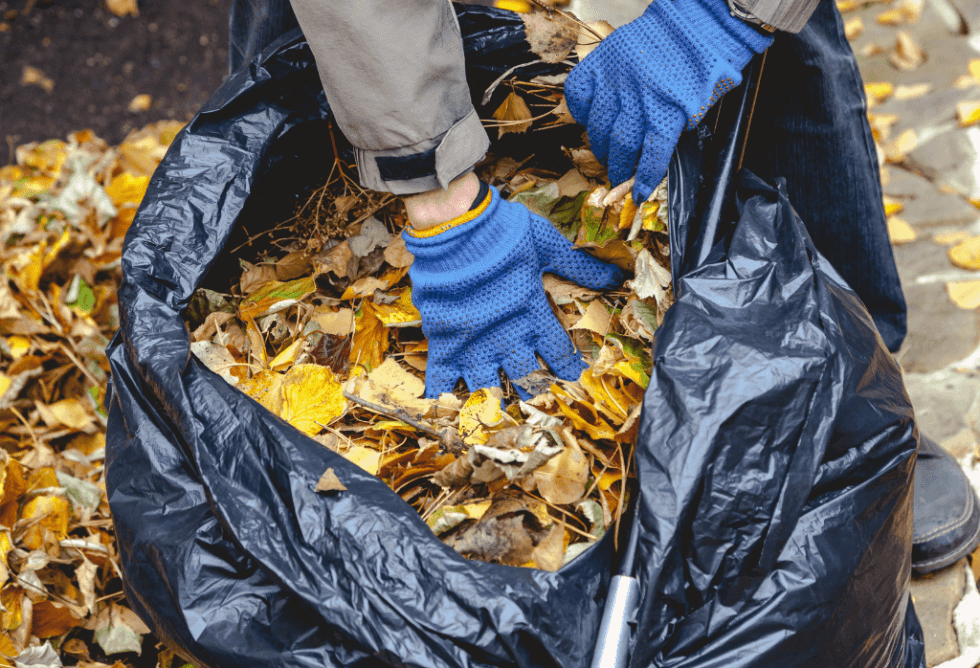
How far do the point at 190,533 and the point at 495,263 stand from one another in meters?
0.57

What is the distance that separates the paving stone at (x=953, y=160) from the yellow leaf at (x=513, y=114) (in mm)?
1367

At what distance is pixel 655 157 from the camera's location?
0.92m

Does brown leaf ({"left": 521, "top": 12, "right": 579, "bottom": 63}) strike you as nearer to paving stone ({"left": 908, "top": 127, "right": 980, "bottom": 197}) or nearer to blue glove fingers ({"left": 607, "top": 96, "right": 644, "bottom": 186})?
blue glove fingers ({"left": 607, "top": 96, "right": 644, "bottom": 186})

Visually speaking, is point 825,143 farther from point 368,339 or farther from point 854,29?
point 854,29

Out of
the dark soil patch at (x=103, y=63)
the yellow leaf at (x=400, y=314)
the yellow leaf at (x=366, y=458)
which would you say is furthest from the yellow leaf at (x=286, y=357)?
the dark soil patch at (x=103, y=63)

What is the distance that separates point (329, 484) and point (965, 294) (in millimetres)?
1615

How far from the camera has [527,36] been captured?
3.44 ft

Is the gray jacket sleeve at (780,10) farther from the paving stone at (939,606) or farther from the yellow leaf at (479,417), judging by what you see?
the paving stone at (939,606)

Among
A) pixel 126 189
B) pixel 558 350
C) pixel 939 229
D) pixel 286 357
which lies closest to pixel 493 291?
pixel 558 350

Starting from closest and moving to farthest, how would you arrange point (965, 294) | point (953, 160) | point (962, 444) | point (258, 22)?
point (258, 22), point (962, 444), point (965, 294), point (953, 160)

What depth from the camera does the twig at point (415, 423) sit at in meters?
0.94

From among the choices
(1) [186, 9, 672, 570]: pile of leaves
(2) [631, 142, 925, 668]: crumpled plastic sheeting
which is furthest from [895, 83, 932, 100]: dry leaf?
(2) [631, 142, 925, 668]: crumpled plastic sheeting

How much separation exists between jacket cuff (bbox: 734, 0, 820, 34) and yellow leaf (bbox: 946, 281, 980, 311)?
1.08 m

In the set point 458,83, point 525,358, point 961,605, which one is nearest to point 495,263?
point 525,358
